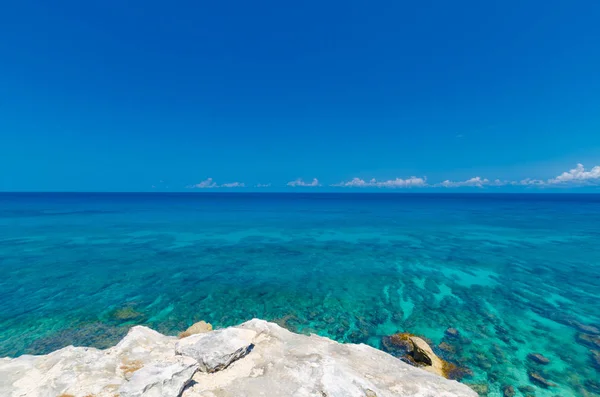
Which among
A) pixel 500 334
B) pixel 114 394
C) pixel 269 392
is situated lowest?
pixel 500 334

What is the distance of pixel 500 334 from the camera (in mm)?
14289

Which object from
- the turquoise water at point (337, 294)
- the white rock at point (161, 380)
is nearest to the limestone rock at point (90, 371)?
the white rock at point (161, 380)

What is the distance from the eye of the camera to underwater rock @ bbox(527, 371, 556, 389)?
1063 centimetres

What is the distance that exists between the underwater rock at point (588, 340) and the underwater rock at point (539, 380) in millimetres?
4692

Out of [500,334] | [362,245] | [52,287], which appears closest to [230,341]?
[500,334]

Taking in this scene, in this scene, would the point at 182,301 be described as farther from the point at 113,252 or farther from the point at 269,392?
the point at 113,252

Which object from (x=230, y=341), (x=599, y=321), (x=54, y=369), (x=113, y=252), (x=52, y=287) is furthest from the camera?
(x=113, y=252)

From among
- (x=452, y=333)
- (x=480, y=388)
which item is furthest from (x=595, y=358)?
(x=480, y=388)

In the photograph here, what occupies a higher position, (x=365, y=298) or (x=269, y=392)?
(x=269, y=392)

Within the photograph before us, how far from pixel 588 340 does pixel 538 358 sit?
3993mm

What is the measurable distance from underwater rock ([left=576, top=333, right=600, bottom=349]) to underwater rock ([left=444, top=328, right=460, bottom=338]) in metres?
5.79

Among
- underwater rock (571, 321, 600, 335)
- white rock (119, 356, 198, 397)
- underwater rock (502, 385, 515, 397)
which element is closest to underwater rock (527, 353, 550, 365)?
underwater rock (502, 385, 515, 397)

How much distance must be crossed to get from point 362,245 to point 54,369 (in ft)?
105

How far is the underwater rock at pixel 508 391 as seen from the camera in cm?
1016
